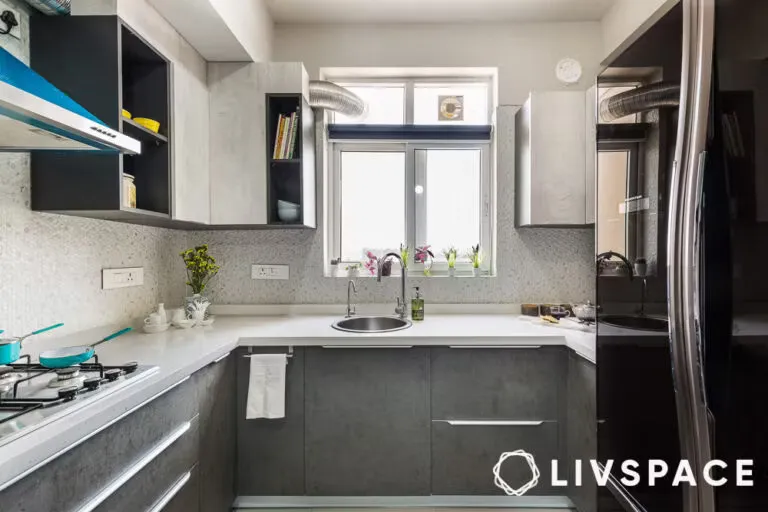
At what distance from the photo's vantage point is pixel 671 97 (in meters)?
0.87

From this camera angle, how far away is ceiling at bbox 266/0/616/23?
241 centimetres

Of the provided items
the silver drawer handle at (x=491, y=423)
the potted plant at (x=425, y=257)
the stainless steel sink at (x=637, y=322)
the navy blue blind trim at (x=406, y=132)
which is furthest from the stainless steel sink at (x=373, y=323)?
the stainless steel sink at (x=637, y=322)

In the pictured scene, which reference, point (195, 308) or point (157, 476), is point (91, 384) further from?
point (195, 308)

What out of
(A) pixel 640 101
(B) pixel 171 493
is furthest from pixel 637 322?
(B) pixel 171 493

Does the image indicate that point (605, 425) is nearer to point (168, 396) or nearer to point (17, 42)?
point (168, 396)

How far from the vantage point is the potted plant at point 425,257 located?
8.59 feet

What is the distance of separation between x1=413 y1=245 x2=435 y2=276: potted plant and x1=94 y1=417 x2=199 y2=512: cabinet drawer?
5.27 feet

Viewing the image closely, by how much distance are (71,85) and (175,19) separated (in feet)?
1.99

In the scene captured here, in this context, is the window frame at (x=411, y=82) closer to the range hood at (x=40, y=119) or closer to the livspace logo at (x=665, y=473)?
the range hood at (x=40, y=119)

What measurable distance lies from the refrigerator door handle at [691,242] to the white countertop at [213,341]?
2.66 feet

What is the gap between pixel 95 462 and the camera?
99 cm

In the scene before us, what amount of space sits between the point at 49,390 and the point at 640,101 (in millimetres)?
1730

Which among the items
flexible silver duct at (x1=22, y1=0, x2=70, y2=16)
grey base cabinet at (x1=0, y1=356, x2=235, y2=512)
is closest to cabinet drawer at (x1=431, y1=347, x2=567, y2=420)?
grey base cabinet at (x1=0, y1=356, x2=235, y2=512)

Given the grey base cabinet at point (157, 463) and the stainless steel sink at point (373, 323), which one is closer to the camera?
the grey base cabinet at point (157, 463)
